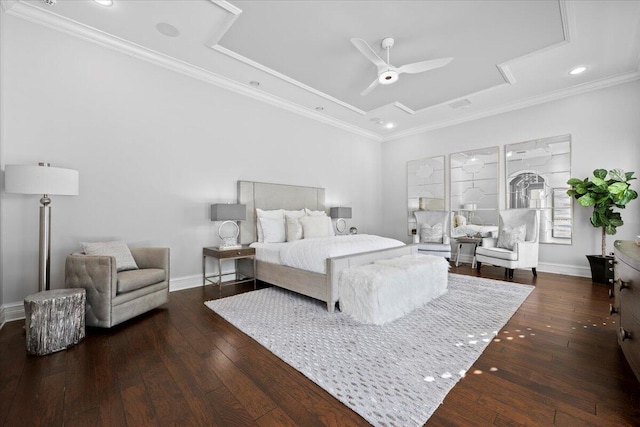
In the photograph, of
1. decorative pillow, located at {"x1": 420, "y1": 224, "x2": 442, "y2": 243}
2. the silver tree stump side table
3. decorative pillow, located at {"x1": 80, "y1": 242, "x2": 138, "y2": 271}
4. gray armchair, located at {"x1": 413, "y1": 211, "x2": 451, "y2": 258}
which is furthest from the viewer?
decorative pillow, located at {"x1": 420, "y1": 224, "x2": 442, "y2": 243}

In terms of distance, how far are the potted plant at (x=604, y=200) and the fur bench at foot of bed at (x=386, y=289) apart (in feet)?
9.80

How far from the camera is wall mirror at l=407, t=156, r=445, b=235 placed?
641 cm

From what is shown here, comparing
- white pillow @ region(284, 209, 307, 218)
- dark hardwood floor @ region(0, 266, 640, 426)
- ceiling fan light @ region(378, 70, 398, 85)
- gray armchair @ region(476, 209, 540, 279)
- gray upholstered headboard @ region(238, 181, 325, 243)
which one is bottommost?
dark hardwood floor @ region(0, 266, 640, 426)

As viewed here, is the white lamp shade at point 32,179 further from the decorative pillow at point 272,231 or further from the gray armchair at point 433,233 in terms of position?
the gray armchair at point 433,233

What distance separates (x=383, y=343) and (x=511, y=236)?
13.1 feet

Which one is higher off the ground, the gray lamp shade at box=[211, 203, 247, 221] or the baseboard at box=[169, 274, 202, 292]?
the gray lamp shade at box=[211, 203, 247, 221]

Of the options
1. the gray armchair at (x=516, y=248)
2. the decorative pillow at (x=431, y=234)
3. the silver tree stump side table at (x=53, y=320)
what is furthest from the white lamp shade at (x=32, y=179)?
the gray armchair at (x=516, y=248)

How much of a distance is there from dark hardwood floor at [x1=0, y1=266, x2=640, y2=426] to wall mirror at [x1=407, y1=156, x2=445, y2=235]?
4.08 metres

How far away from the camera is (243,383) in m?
1.77

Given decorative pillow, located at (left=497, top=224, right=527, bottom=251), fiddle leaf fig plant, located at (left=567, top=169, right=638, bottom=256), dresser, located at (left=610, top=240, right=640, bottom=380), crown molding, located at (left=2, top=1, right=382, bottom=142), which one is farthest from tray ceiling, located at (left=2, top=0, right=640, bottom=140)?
dresser, located at (left=610, top=240, right=640, bottom=380)

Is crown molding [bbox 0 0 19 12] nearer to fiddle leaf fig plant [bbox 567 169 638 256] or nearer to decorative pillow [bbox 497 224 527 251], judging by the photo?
decorative pillow [bbox 497 224 527 251]

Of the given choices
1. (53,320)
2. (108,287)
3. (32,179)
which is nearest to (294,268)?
(108,287)

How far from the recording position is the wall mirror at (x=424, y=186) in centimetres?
641

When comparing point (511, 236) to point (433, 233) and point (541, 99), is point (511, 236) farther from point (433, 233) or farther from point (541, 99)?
point (541, 99)
